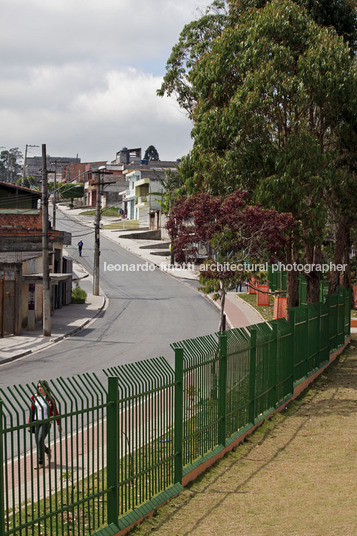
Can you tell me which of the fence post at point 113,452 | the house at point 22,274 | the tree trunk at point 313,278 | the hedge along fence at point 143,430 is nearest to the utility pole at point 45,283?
the house at point 22,274

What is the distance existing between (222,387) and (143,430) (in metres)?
3.00

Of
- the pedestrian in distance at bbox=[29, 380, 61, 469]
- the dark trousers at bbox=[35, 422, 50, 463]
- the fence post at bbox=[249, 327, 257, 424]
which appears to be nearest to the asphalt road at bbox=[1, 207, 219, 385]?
the fence post at bbox=[249, 327, 257, 424]

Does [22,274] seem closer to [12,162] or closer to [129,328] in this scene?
[129,328]

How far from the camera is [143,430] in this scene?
27.9 ft

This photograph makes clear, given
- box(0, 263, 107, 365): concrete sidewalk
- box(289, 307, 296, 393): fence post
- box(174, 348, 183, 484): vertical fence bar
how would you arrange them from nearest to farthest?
box(174, 348, 183, 484): vertical fence bar < box(289, 307, 296, 393): fence post < box(0, 263, 107, 365): concrete sidewalk

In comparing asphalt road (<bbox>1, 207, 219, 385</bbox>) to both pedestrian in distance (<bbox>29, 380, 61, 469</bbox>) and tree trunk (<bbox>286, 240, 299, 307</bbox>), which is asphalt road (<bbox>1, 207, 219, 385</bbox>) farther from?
pedestrian in distance (<bbox>29, 380, 61, 469</bbox>)

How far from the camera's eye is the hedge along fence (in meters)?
Answer: 6.66

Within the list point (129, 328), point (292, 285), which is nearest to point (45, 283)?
point (129, 328)

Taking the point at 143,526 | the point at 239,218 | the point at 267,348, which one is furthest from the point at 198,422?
the point at 239,218

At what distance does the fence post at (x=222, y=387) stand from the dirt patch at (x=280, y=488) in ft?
1.61

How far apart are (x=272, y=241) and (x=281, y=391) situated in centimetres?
661

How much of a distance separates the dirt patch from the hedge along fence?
29cm

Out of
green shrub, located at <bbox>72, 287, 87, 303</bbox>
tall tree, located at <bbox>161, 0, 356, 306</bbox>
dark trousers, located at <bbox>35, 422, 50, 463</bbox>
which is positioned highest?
tall tree, located at <bbox>161, 0, 356, 306</bbox>

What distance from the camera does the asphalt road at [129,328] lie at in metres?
24.3
